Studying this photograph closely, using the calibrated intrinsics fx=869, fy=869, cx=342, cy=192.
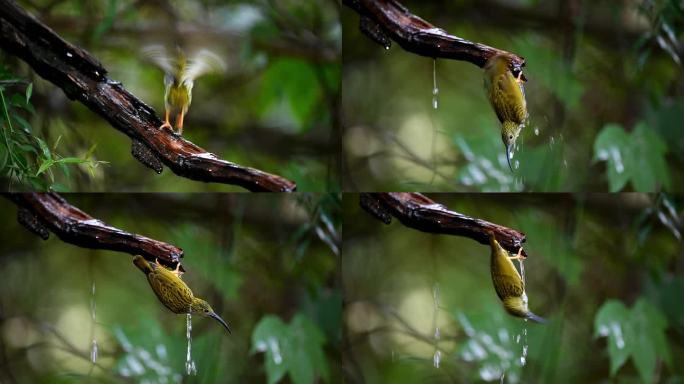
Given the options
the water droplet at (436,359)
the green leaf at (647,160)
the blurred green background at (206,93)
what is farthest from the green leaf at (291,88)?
the green leaf at (647,160)

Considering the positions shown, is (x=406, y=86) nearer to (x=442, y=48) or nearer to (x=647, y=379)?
(x=442, y=48)

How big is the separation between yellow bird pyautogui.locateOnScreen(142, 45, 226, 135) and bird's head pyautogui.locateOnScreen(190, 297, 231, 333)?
40 cm

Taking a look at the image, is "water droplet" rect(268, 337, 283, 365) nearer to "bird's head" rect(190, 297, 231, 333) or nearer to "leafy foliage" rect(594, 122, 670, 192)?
"bird's head" rect(190, 297, 231, 333)

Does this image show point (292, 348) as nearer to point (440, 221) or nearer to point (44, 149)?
point (440, 221)

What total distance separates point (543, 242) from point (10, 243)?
122cm

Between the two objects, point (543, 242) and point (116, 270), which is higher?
point (543, 242)

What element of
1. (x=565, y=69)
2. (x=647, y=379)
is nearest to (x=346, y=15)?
(x=565, y=69)

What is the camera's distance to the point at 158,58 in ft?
6.40

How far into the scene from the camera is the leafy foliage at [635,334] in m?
2.05

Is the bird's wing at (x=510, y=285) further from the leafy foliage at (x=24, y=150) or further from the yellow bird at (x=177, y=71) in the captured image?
the leafy foliage at (x=24, y=150)

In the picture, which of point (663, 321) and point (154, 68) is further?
point (663, 321)

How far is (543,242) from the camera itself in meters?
2.04

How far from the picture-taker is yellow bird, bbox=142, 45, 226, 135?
1.95 metres

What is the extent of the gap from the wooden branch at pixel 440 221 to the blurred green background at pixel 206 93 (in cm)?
13
